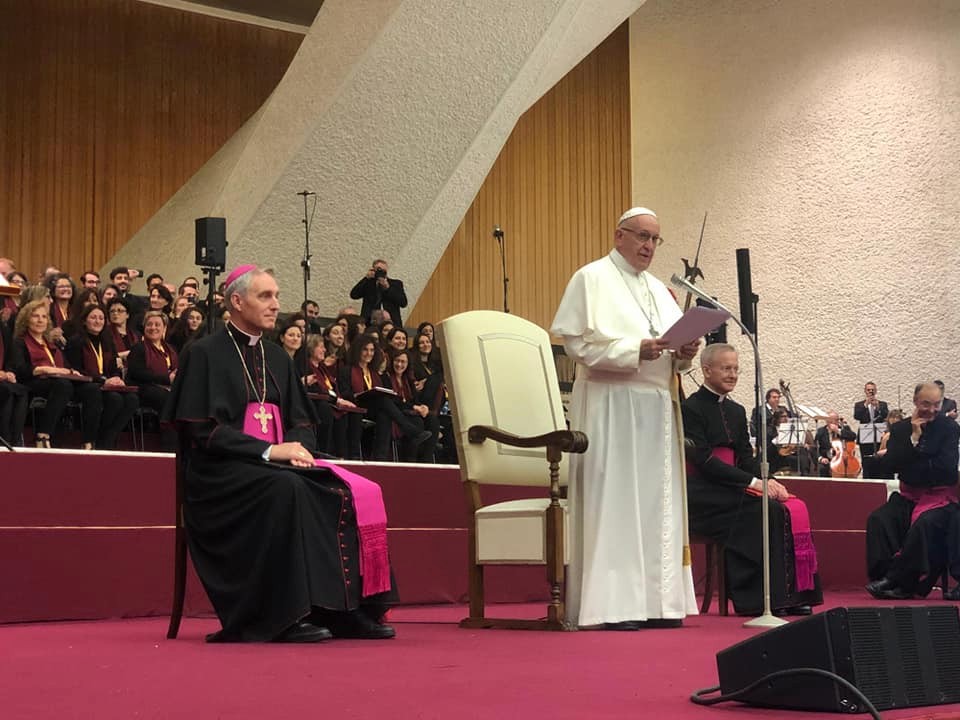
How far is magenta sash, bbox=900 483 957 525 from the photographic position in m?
7.64

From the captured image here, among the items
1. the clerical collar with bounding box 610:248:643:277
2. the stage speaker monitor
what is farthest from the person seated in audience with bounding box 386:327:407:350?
the stage speaker monitor

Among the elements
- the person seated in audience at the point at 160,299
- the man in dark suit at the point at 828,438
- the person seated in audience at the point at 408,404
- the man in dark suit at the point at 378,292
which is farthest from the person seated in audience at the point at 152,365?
the man in dark suit at the point at 828,438

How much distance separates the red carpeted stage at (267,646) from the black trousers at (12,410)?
95.2 inches

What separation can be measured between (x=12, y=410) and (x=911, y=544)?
5.24 m

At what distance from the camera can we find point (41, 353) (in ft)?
28.0

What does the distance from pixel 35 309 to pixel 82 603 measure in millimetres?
3451

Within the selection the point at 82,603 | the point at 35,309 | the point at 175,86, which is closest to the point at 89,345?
the point at 35,309

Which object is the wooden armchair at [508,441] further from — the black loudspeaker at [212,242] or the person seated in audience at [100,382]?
the black loudspeaker at [212,242]

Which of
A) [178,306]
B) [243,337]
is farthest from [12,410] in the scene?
[243,337]

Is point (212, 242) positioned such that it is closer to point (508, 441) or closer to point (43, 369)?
point (43, 369)

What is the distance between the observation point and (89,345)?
9023 millimetres

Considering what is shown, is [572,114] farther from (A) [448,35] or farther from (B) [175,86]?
(A) [448,35]

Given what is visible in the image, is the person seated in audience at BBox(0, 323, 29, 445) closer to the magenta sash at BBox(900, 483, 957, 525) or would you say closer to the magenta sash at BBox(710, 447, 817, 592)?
the magenta sash at BBox(710, 447, 817, 592)

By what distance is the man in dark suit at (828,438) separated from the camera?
13.9m
